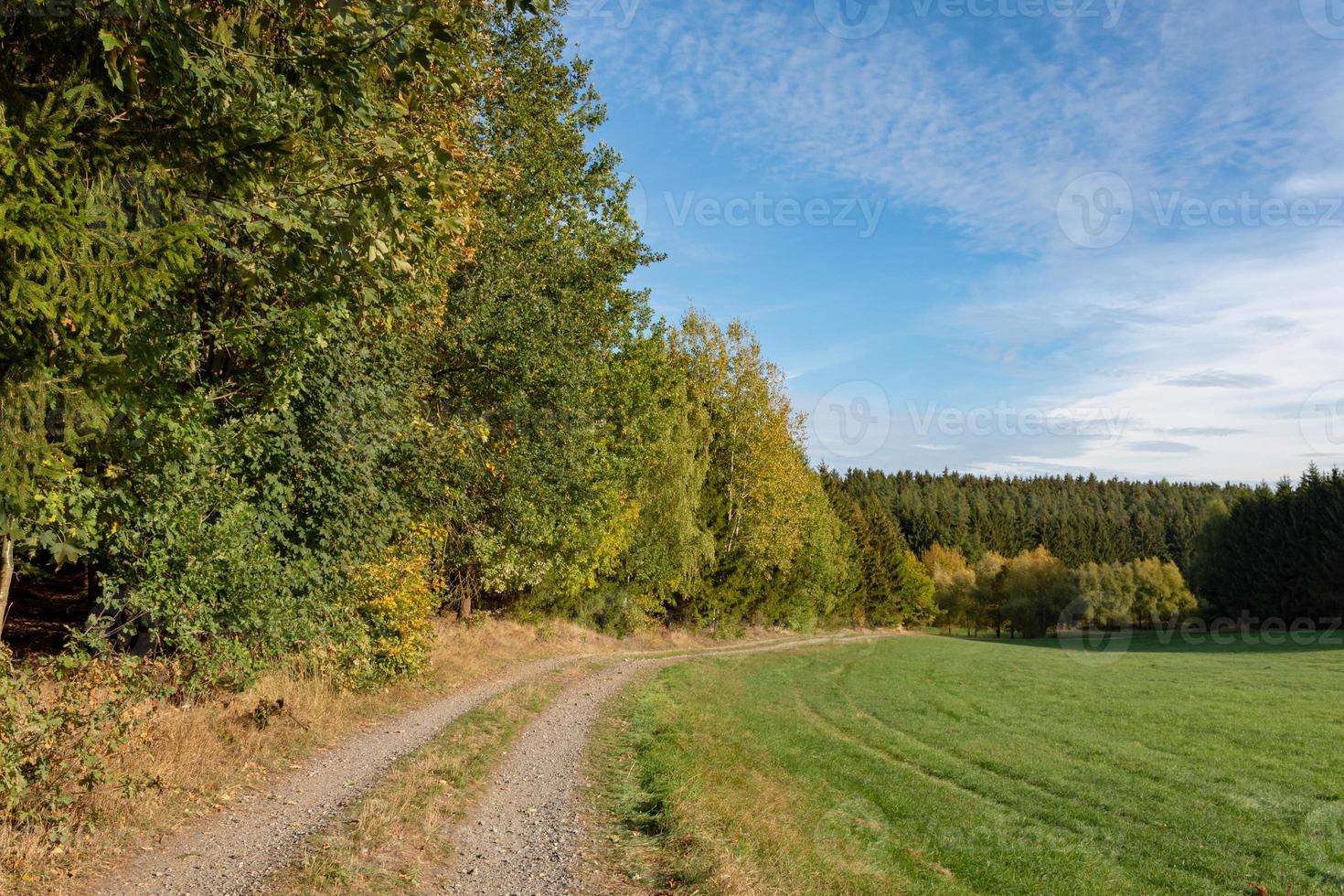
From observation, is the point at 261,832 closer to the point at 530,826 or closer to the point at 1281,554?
the point at 530,826

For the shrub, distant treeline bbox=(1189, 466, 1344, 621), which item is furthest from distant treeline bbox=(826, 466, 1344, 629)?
the shrub

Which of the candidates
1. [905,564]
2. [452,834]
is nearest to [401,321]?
[452,834]

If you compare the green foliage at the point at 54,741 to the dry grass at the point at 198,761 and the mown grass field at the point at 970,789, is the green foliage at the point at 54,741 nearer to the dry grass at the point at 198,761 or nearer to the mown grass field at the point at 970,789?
the dry grass at the point at 198,761

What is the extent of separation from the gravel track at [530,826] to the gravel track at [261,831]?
1.50 meters

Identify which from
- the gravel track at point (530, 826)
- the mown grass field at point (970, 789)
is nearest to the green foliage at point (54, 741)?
the gravel track at point (530, 826)

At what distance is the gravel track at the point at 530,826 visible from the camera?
7.00m

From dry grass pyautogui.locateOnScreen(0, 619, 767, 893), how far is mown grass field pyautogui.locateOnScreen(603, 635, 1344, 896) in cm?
440

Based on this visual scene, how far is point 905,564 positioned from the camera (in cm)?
9425

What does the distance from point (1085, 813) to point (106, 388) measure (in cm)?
1608

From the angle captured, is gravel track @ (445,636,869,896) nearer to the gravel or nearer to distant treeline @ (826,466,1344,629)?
the gravel

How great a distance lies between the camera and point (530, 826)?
28.2 ft

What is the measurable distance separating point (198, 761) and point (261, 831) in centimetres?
210

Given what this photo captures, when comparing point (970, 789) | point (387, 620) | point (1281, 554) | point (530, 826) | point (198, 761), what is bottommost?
point (970, 789)

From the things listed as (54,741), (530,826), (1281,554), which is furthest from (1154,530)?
(54,741)
